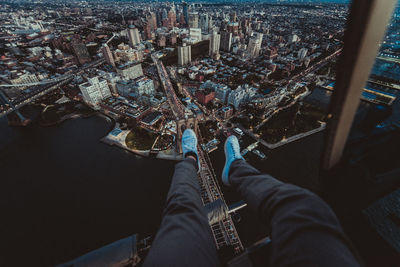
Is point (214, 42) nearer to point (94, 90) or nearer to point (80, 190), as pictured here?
point (94, 90)

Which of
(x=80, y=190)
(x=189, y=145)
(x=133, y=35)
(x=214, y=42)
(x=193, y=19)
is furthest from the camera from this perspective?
(x=193, y=19)

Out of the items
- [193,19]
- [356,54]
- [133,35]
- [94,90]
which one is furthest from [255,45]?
[356,54]

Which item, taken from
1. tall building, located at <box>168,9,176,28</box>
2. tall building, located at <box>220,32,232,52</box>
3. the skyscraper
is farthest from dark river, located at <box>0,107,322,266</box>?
tall building, located at <box>168,9,176,28</box>

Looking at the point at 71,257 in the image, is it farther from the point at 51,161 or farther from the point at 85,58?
the point at 85,58

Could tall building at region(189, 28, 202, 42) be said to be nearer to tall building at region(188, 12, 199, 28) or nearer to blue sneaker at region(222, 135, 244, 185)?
tall building at region(188, 12, 199, 28)

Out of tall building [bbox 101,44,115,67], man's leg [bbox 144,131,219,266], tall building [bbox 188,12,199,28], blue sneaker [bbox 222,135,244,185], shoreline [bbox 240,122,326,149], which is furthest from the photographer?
tall building [bbox 188,12,199,28]

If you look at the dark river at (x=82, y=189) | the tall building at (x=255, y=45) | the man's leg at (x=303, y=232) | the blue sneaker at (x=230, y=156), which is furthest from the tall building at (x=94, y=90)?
the tall building at (x=255, y=45)
